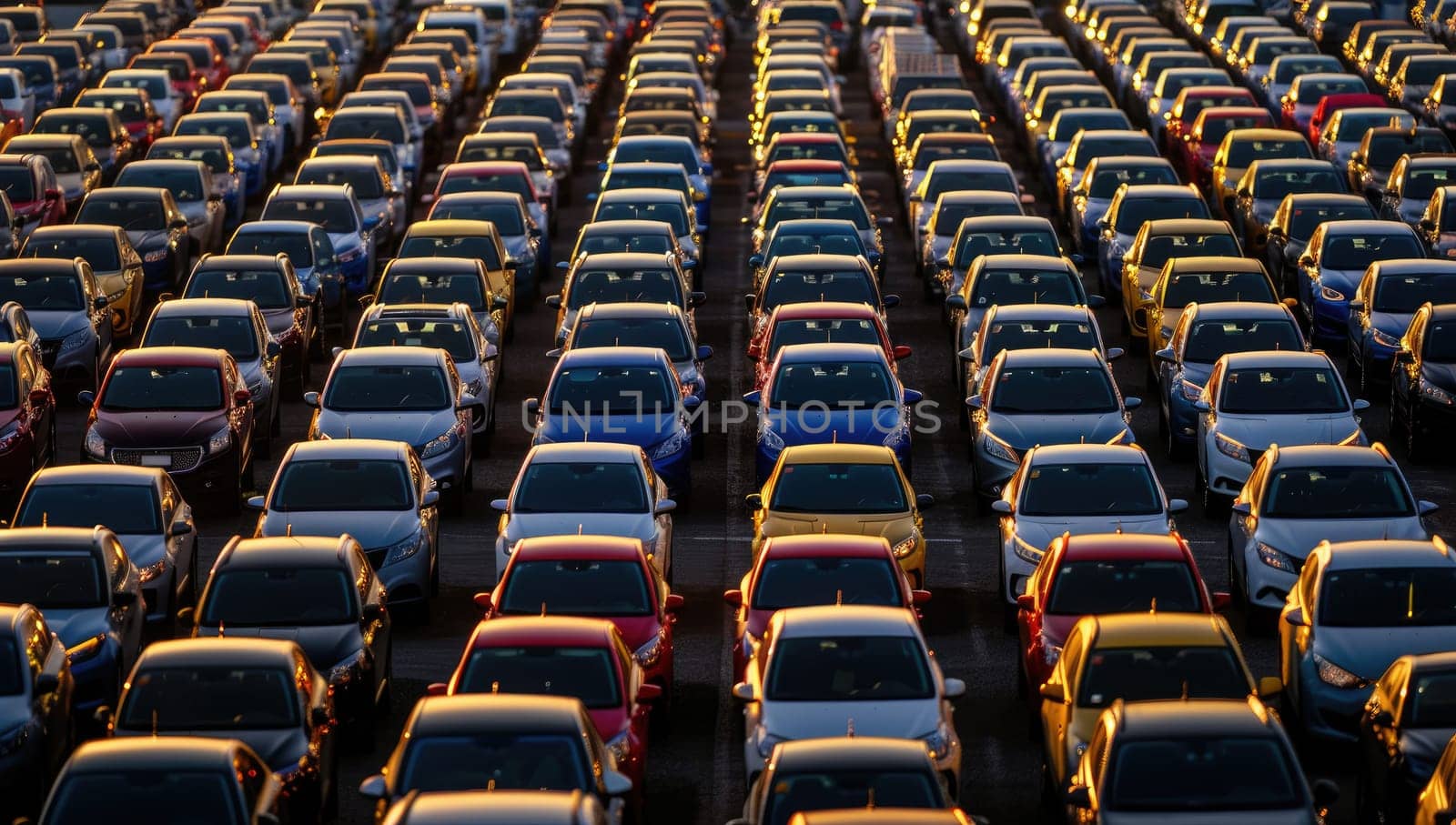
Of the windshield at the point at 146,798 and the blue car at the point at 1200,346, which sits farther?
the blue car at the point at 1200,346

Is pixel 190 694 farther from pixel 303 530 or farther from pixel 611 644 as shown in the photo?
pixel 303 530

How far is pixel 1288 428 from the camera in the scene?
89.3 feet

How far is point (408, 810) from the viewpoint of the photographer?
1544 centimetres

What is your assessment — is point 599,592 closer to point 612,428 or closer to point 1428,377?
point 612,428

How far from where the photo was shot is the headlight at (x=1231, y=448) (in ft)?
89.1

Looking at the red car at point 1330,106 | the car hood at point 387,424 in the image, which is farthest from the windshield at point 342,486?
the red car at point 1330,106

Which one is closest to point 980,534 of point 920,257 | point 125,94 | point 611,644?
point 611,644

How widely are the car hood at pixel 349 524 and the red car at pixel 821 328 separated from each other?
7.03 m

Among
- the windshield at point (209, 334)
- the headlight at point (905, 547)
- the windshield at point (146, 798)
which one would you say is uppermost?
the windshield at point (146, 798)

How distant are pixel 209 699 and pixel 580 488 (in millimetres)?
6251

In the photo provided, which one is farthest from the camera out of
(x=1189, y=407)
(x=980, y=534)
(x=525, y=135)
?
(x=525, y=135)

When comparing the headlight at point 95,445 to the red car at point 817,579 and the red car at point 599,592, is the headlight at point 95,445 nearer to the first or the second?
the red car at point 599,592

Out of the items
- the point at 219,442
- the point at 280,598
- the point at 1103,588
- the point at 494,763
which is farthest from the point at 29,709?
the point at 219,442

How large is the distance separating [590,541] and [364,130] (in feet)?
81.2
